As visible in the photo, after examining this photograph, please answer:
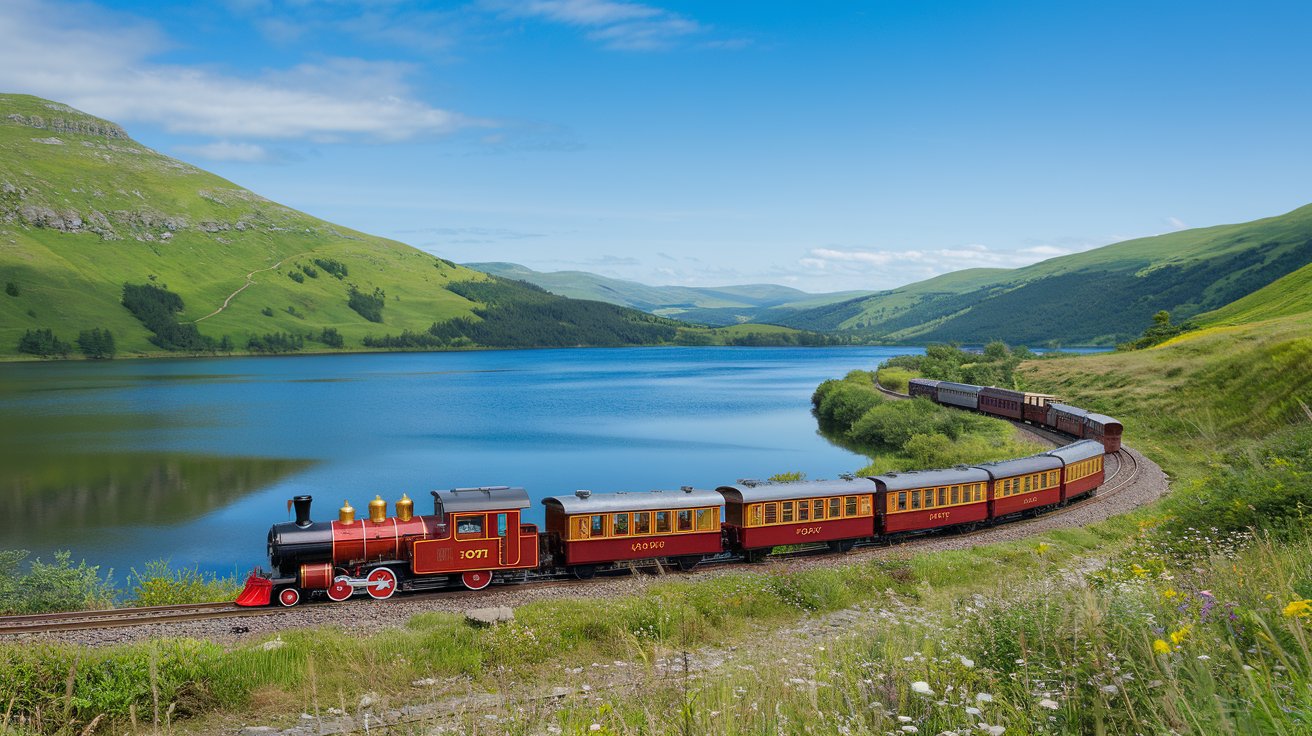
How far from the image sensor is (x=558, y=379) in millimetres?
148000

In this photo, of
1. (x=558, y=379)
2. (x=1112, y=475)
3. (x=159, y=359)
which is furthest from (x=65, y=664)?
(x=159, y=359)

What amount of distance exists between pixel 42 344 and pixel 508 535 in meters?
191

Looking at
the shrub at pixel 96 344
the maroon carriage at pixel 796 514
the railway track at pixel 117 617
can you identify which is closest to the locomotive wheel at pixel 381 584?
the railway track at pixel 117 617

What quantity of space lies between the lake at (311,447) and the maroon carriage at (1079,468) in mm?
21190

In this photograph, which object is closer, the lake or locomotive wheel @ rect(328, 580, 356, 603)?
locomotive wheel @ rect(328, 580, 356, 603)

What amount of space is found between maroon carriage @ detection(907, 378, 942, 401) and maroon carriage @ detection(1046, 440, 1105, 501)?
4190 cm

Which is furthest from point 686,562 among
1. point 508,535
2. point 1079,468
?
point 1079,468

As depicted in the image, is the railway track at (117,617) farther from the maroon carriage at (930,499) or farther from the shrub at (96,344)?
the shrub at (96,344)

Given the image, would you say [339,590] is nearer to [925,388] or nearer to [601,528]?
[601,528]

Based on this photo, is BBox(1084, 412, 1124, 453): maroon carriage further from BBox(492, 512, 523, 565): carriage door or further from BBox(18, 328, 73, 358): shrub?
BBox(18, 328, 73, 358): shrub

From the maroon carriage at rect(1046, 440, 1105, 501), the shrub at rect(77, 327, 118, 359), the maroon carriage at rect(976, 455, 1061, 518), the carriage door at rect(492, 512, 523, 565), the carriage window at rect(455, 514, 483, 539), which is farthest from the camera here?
the shrub at rect(77, 327, 118, 359)

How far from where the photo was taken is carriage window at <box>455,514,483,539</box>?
913 inches

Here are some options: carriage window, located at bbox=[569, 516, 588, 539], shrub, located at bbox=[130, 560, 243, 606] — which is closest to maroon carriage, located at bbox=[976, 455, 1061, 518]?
carriage window, located at bbox=[569, 516, 588, 539]

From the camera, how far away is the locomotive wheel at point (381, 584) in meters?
22.6
